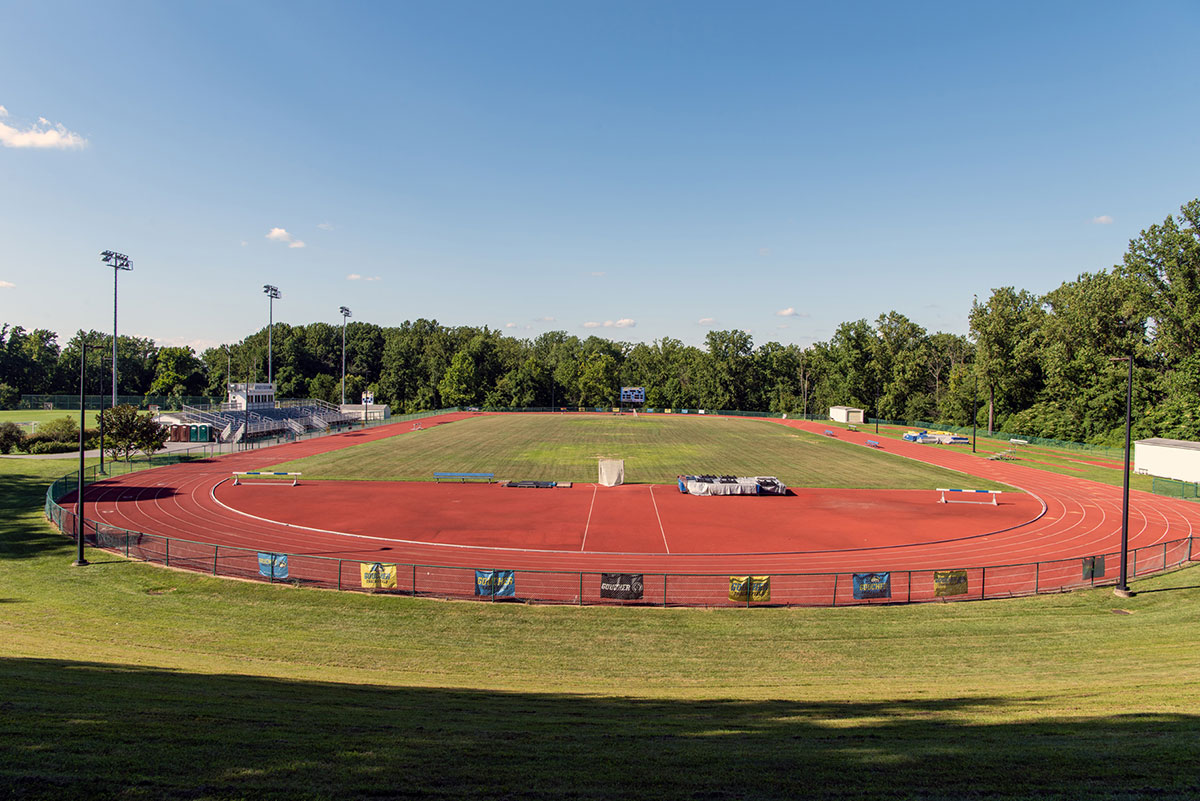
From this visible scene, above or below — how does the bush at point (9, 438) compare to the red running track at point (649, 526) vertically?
above

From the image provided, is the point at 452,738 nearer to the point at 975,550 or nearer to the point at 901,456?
the point at 975,550

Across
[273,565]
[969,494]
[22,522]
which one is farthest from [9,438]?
[969,494]

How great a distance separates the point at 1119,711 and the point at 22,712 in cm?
1762

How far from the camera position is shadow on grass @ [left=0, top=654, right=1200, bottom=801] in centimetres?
711

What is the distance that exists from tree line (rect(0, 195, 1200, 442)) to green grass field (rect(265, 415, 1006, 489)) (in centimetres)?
2148

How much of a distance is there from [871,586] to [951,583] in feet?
10.00

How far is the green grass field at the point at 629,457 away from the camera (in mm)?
50219

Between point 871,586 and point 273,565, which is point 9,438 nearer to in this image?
point 273,565

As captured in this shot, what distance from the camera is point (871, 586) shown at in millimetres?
22047

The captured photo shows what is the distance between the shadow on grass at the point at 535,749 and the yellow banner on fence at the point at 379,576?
1056cm

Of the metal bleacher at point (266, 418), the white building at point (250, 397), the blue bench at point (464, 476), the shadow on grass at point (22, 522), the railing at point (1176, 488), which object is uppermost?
the white building at point (250, 397)

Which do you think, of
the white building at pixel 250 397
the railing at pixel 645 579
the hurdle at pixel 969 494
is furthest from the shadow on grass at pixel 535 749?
the white building at pixel 250 397

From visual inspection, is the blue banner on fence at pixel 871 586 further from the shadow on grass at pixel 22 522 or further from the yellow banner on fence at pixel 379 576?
the shadow on grass at pixel 22 522

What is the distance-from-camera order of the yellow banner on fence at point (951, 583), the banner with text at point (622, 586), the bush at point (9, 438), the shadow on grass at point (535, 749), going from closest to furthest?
1. the shadow on grass at point (535, 749)
2. the banner with text at point (622, 586)
3. the yellow banner on fence at point (951, 583)
4. the bush at point (9, 438)
